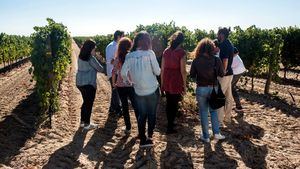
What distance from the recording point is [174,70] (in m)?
7.20

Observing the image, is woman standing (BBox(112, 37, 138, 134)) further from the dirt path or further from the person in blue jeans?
the person in blue jeans

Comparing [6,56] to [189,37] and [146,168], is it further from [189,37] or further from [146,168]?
[146,168]

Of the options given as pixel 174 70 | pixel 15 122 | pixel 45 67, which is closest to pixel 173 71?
pixel 174 70

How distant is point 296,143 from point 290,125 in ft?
4.52

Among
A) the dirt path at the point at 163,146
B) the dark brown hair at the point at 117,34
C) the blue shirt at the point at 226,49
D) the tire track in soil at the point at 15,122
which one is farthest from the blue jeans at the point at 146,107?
the dark brown hair at the point at 117,34

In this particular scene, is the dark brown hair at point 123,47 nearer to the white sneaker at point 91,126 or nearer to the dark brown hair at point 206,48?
the dark brown hair at point 206,48

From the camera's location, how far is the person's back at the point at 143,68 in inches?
250

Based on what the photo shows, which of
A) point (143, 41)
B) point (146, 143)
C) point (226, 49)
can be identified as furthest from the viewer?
point (226, 49)

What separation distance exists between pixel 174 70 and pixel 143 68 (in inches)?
40.2

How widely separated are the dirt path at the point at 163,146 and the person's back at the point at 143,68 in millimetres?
1149

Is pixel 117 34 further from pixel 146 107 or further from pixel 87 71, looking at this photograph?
pixel 146 107

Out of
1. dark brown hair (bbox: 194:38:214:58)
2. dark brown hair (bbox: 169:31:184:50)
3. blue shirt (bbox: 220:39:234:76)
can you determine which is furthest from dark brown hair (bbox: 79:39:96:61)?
blue shirt (bbox: 220:39:234:76)

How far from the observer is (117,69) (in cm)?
736

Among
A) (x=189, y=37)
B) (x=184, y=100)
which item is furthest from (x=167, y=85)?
(x=189, y=37)
